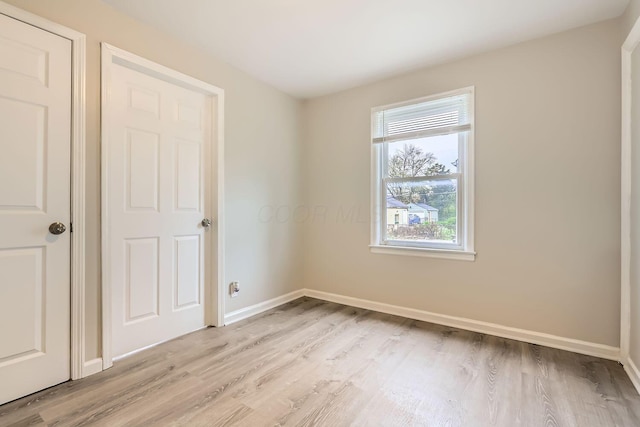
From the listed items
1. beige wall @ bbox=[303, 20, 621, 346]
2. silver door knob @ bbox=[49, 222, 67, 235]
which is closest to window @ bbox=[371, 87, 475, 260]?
beige wall @ bbox=[303, 20, 621, 346]

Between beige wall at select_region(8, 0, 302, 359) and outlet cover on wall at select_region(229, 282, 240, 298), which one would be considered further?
outlet cover on wall at select_region(229, 282, 240, 298)

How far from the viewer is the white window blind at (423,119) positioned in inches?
109

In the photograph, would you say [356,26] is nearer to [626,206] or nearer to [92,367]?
[626,206]

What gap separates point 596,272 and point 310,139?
2930 mm

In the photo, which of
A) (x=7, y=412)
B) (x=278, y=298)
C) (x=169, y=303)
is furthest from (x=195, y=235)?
(x=7, y=412)

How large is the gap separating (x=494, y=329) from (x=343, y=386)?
1.53 meters

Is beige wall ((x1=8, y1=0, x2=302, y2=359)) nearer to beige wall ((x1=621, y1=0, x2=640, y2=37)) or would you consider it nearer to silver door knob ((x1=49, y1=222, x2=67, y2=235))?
silver door knob ((x1=49, y1=222, x2=67, y2=235))

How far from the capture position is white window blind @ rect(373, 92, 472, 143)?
2779 mm

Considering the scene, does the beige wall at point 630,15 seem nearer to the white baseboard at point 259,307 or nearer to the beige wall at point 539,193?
the beige wall at point 539,193

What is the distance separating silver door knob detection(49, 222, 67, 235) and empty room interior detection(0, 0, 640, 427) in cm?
2

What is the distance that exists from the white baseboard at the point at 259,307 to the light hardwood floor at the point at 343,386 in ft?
0.93

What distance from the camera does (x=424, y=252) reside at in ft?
9.68

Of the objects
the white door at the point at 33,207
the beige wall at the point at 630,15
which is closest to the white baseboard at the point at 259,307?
the white door at the point at 33,207

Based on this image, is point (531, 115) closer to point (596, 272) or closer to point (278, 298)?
point (596, 272)
